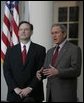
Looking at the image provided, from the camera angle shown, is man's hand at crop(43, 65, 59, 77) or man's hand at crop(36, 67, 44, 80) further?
man's hand at crop(36, 67, 44, 80)

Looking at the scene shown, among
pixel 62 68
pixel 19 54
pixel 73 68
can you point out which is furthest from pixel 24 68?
pixel 73 68

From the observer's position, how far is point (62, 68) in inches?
208

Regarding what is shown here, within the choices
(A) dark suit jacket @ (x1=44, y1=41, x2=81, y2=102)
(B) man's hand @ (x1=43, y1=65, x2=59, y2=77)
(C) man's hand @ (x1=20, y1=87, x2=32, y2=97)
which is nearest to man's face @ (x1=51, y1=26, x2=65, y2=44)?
(A) dark suit jacket @ (x1=44, y1=41, x2=81, y2=102)

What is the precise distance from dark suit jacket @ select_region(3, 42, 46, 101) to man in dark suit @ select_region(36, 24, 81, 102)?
1.03ft

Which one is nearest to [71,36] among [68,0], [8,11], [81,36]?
[81,36]

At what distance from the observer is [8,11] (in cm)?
821

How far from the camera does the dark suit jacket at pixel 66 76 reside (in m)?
5.24

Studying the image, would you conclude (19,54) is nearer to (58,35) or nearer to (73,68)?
(58,35)

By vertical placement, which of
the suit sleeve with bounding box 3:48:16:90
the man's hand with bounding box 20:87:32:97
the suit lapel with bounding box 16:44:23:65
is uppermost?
the suit lapel with bounding box 16:44:23:65

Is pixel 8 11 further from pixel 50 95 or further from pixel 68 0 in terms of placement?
pixel 50 95

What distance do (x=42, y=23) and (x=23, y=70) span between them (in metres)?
1.97

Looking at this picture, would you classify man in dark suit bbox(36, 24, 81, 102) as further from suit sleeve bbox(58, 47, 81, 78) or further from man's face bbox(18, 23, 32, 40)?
man's face bbox(18, 23, 32, 40)

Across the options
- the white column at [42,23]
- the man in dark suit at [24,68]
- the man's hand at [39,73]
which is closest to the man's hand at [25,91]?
the man in dark suit at [24,68]

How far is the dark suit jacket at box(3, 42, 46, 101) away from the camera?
18.7ft
